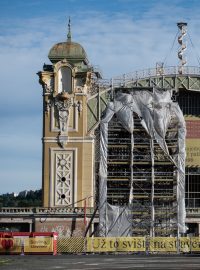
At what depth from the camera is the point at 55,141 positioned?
298 feet

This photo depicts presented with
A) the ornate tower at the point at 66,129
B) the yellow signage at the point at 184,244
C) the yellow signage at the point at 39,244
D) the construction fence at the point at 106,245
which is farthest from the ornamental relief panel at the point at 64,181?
the yellow signage at the point at 184,244

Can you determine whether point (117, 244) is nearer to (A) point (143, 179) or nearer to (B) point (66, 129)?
(A) point (143, 179)

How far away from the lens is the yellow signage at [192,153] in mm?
95938

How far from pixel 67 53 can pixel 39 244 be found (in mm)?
31597

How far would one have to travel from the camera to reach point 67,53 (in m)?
92.4

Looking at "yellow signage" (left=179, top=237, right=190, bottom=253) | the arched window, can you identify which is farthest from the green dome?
"yellow signage" (left=179, top=237, right=190, bottom=253)

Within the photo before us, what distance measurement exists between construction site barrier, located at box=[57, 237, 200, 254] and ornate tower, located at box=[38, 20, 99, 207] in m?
21.4

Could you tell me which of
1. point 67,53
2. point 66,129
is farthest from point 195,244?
point 67,53

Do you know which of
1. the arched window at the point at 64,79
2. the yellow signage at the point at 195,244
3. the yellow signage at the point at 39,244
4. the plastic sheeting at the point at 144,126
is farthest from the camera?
the arched window at the point at 64,79

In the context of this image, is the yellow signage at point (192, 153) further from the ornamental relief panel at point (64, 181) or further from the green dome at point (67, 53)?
the green dome at point (67, 53)

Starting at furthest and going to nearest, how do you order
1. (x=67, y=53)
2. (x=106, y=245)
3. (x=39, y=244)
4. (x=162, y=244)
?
1. (x=67, y=53)
2. (x=106, y=245)
3. (x=162, y=244)
4. (x=39, y=244)

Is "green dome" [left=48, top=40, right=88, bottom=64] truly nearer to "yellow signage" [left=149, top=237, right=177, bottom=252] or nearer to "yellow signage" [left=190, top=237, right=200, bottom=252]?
"yellow signage" [left=149, top=237, right=177, bottom=252]

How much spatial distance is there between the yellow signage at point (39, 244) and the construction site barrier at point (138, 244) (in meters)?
2.39

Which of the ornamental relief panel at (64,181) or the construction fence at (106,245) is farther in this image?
the ornamental relief panel at (64,181)
